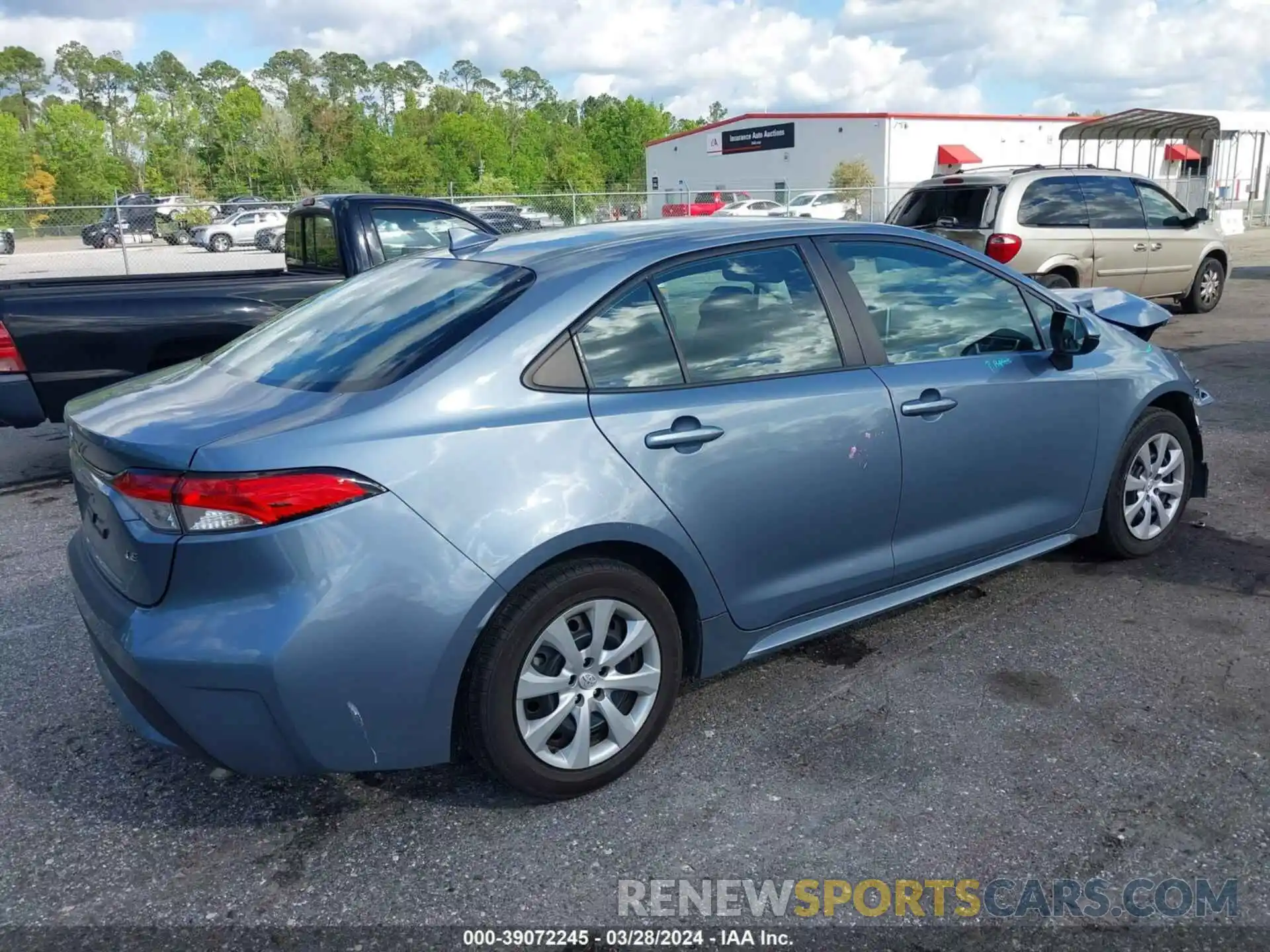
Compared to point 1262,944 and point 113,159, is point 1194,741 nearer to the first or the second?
point 1262,944

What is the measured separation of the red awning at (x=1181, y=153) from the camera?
3981 cm

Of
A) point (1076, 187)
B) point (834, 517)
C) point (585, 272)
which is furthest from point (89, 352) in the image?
point (1076, 187)

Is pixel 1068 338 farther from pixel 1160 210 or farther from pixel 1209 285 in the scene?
pixel 1209 285

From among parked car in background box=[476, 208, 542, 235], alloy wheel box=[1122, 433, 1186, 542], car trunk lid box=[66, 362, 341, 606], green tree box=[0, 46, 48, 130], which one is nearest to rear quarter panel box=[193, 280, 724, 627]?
car trunk lid box=[66, 362, 341, 606]

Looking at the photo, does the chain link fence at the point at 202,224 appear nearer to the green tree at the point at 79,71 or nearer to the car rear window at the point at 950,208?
the car rear window at the point at 950,208

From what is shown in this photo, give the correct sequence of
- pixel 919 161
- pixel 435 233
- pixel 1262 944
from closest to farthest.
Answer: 1. pixel 1262 944
2. pixel 435 233
3. pixel 919 161

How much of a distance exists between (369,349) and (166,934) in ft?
5.32

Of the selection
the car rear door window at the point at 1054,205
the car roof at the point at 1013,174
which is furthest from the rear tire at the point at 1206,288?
the car rear door window at the point at 1054,205

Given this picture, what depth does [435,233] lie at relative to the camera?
7.45 meters

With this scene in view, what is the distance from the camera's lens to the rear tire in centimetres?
1247

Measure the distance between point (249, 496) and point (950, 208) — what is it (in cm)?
972

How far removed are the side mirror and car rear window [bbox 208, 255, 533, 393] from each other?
214cm

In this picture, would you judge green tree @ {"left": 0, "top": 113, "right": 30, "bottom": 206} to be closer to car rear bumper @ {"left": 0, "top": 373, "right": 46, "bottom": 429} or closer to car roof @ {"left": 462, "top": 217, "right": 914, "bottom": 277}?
car rear bumper @ {"left": 0, "top": 373, "right": 46, "bottom": 429}

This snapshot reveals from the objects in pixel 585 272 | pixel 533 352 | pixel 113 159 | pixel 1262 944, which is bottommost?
pixel 1262 944
